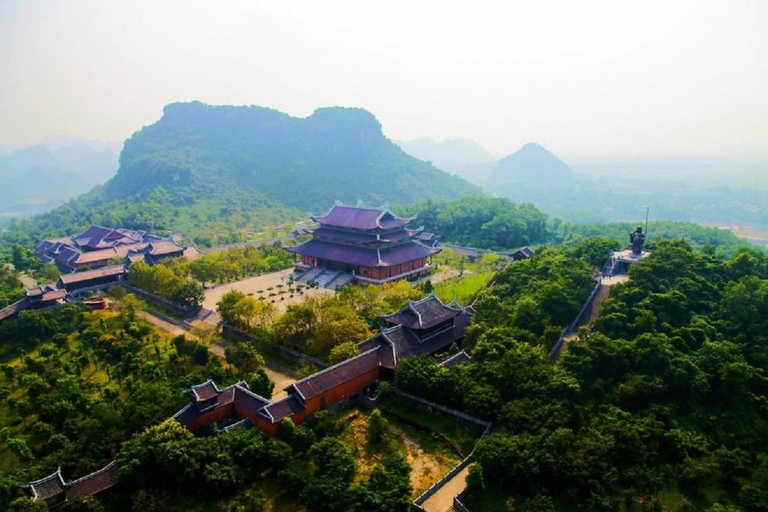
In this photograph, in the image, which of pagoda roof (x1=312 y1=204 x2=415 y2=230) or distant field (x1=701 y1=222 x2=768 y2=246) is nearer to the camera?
pagoda roof (x1=312 y1=204 x2=415 y2=230)

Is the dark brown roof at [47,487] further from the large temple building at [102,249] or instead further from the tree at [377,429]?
the large temple building at [102,249]

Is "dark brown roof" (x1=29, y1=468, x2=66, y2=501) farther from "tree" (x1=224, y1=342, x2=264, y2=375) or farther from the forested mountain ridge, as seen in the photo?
the forested mountain ridge

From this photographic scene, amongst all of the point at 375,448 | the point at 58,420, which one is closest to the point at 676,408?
the point at 375,448

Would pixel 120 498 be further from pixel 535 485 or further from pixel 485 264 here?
pixel 485 264

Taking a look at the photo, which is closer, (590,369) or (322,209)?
(590,369)

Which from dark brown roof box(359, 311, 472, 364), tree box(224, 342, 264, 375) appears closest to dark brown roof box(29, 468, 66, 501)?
tree box(224, 342, 264, 375)

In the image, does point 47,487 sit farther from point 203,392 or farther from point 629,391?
point 629,391
